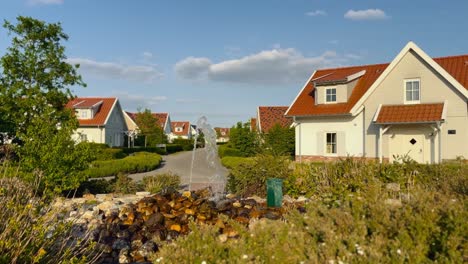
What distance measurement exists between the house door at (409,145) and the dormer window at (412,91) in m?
1.68

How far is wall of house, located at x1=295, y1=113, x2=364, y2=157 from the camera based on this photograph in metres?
22.8

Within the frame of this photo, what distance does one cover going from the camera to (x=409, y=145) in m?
21.6

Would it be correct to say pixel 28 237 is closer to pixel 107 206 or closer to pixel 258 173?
pixel 107 206

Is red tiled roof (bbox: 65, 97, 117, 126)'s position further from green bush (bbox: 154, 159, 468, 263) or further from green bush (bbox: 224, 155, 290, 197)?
green bush (bbox: 154, 159, 468, 263)

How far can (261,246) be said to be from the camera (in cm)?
355

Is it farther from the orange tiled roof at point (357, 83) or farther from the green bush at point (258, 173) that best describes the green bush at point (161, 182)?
the orange tiled roof at point (357, 83)

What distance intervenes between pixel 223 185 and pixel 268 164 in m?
1.38

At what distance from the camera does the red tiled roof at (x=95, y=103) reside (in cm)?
4144

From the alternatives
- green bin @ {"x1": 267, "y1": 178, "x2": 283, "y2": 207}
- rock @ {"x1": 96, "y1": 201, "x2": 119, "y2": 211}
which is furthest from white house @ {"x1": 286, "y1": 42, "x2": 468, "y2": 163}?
rock @ {"x1": 96, "y1": 201, "x2": 119, "y2": 211}

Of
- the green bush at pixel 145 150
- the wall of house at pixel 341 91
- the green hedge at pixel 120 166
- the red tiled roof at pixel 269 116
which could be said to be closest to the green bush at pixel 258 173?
the green hedge at pixel 120 166

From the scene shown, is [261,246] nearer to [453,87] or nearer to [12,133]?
[453,87]

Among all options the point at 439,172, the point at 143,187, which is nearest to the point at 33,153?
the point at 143,187

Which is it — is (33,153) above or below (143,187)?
above

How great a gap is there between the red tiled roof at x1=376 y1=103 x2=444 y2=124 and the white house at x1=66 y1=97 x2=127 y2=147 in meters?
28.4
